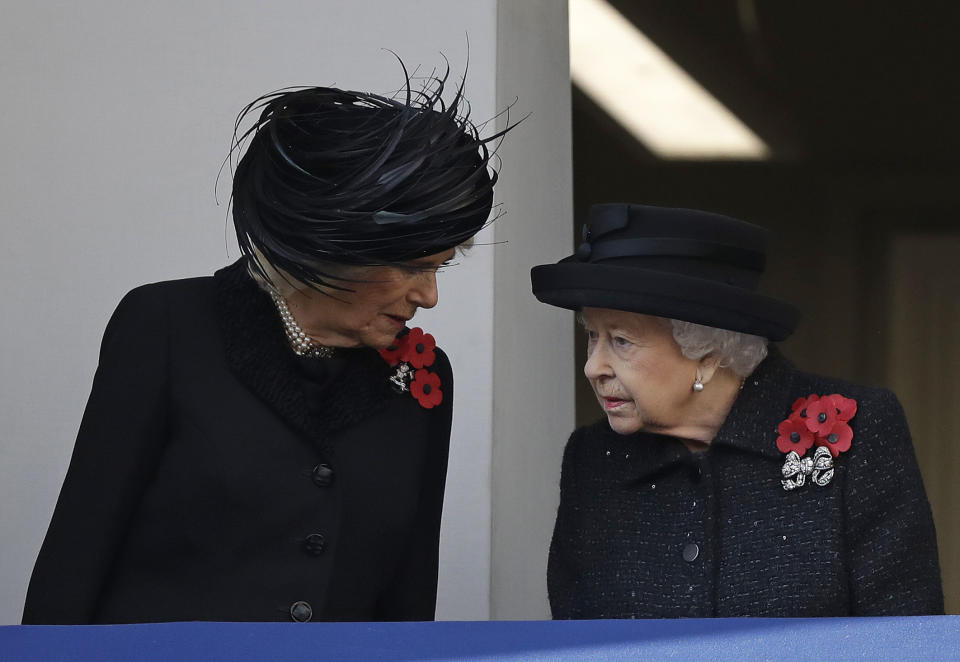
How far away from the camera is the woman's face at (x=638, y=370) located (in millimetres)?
2385

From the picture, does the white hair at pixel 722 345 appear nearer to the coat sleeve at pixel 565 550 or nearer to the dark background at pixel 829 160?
the coat sleeve at pixel 565 550

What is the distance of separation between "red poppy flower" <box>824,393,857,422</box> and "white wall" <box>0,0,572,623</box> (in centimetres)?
117

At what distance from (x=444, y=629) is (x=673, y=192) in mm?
3898

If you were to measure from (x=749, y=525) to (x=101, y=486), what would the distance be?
106cm

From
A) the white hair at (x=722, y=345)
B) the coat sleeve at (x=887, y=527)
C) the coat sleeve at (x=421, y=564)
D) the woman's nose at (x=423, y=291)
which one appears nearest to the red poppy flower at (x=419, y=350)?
the coat sleeve at (x=421, y=564)

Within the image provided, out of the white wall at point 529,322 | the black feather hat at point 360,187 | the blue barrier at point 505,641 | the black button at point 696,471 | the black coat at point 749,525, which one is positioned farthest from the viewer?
the white wall at point 529,322

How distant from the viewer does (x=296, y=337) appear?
235 centimetres

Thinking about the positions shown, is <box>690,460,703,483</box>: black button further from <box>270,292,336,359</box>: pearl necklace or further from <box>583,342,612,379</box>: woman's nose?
<box>270,292,336,359</box>: pearl necklace

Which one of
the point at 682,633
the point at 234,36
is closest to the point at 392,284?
the point at 682,633

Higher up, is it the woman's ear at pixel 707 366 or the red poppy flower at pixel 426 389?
the woman's ear at pixel 707 366

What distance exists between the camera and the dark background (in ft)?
17.1

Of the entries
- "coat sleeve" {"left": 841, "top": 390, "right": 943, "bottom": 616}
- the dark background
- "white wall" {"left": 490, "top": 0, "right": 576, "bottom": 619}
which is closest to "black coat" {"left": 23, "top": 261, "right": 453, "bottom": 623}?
"coat sleeve" {"left": 841, "top": 390, "right": 943, "bottom": 616}

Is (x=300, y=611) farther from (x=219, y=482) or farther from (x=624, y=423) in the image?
(x=624, y=423)

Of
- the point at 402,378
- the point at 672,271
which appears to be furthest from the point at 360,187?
the point at 672,271
